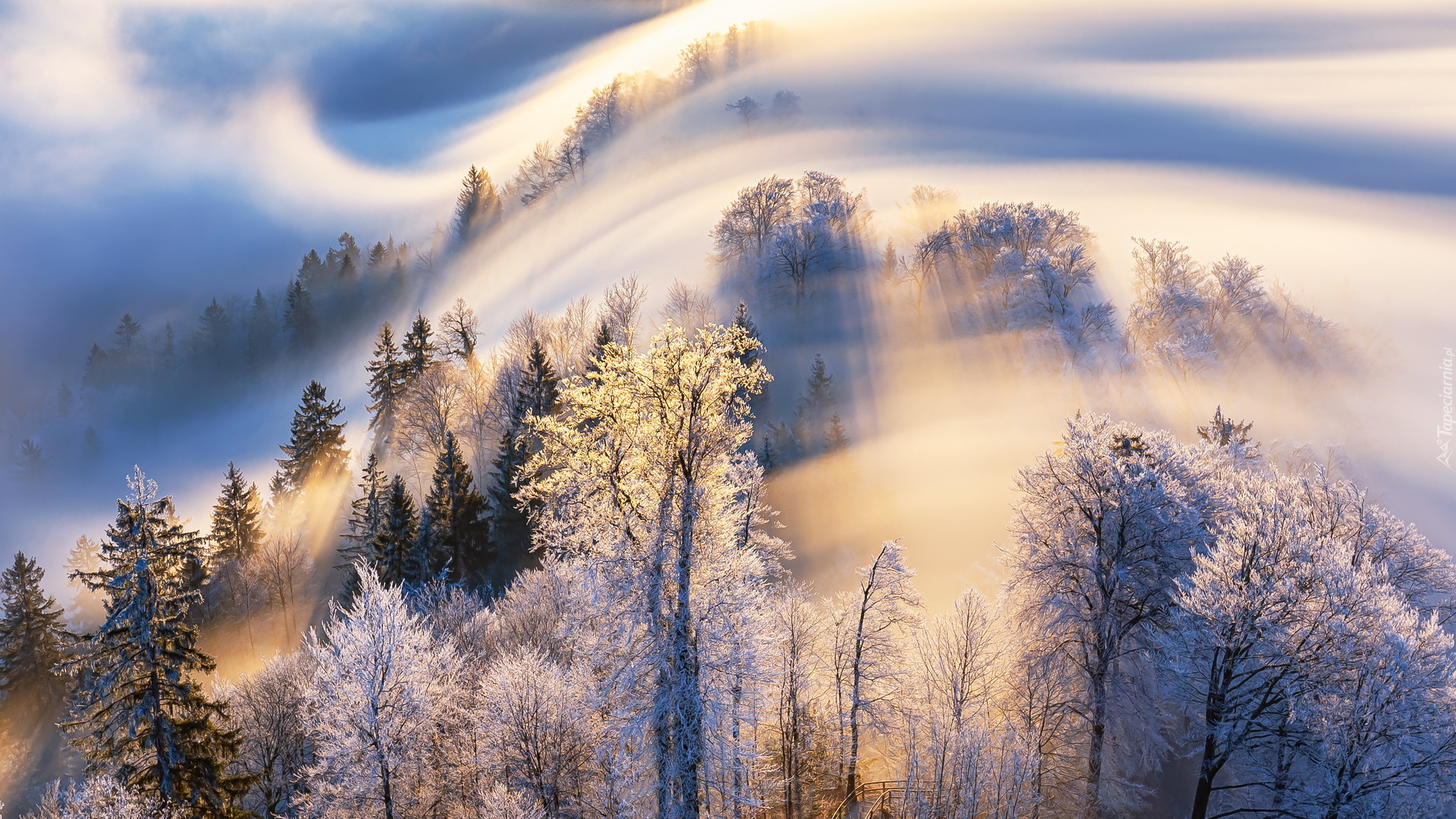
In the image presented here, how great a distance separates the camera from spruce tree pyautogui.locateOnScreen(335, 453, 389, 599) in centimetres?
5212

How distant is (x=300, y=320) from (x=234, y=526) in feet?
221

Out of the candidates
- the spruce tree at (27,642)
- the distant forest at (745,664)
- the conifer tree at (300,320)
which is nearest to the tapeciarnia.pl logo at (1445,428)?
the distant forest at (745,664)

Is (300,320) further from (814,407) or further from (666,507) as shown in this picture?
(666,507)

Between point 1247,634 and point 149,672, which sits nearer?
point 149,672

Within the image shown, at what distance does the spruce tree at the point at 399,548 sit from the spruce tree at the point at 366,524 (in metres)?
1.27

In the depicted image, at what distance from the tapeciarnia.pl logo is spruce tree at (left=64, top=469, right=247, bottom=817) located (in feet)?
269

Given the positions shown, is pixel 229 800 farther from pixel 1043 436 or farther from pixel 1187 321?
pixel 1187 321

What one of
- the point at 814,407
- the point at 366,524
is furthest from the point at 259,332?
the point at 814,407

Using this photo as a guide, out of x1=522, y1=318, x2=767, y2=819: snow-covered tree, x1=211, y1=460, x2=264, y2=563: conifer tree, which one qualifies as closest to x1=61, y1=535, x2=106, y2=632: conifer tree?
x1=211, y1=460, x2=264, y2=563: conifer tree

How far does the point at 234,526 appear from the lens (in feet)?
191

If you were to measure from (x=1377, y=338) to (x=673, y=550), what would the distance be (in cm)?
8453

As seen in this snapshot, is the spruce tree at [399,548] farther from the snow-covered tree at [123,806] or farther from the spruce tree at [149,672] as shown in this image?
the spruce tree at [149,672]

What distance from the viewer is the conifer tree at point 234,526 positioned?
189 feet

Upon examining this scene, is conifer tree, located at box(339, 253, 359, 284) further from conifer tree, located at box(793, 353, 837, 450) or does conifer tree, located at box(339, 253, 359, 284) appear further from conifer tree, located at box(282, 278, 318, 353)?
conifer tree, located at box(793, 353, 837, 450)
